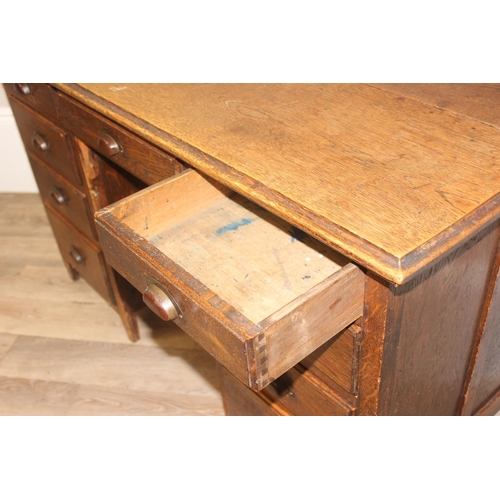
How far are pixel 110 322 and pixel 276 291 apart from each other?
1.05 metres

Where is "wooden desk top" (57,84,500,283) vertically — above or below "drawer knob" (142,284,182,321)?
above

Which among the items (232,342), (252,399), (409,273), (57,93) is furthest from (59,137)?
(409,273)

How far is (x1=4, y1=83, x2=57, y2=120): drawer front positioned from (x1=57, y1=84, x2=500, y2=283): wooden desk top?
0.17 meters

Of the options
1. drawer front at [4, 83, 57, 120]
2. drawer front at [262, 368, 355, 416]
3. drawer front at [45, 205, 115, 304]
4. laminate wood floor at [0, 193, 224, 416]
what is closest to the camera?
drawer front at [262, 368, 355, 416]

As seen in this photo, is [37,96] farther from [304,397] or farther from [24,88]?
[304,397]

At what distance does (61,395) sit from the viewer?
1666 mm

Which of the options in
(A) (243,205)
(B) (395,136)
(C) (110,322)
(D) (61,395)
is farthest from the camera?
(C) (110,322)

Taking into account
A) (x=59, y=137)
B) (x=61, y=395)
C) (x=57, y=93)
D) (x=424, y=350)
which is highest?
(x=57, y=93)

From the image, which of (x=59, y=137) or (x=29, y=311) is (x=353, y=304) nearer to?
(x=59, y=137)

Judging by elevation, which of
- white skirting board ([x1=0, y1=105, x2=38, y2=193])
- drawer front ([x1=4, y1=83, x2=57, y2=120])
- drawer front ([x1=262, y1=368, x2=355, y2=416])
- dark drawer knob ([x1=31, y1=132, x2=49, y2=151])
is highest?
drawer front ([x1=4, y1=83, x2=57, y2=120])

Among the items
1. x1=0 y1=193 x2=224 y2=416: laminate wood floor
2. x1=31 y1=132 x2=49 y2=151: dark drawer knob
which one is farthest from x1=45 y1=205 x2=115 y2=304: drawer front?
x1=31 y1=132 x2=49 y2=151: dark drawer knob

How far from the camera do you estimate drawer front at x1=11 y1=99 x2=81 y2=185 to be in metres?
1.55

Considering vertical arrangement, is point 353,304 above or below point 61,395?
above

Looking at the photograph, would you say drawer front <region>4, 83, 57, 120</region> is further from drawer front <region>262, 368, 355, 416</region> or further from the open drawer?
drawer front <region>262, 368, 355, 416</region>
